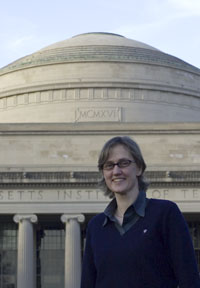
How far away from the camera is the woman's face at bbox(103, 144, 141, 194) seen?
237 inches

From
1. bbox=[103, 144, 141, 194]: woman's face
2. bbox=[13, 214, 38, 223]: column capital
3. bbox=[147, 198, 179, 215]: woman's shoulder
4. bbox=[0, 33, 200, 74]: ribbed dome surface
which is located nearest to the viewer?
bbox=[147, 198, 179, 215]: woman's shoulder

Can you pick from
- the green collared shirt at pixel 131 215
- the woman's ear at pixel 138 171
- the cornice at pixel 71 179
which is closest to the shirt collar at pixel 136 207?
the green collared shirt at pixel 131 215

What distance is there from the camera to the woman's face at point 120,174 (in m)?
6.03

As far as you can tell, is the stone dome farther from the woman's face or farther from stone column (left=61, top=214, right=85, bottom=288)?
the woman's face

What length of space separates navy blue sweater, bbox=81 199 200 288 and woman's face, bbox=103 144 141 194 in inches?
11.9

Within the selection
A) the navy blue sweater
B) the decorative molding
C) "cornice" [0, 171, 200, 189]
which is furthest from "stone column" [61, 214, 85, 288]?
the navy blue sweater

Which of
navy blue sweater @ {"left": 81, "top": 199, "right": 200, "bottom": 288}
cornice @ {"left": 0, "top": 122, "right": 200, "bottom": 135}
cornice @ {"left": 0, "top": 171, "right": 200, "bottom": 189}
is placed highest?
cornice @ {"left": 0, "top": 122, "right": 200, "bottom": 135}

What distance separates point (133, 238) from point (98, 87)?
1853 inches

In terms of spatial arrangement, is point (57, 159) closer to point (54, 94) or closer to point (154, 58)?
point (54, 94)

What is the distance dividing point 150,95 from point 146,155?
1155cm

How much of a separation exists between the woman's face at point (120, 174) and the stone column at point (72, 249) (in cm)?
3352

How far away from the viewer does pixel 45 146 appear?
42.5 m

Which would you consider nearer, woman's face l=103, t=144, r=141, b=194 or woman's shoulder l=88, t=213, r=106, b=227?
woman's face l=103, t=144, r=141, b=194

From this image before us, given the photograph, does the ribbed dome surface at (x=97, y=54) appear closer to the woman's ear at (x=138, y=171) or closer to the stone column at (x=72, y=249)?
the stone column at (x=72, y=249)
